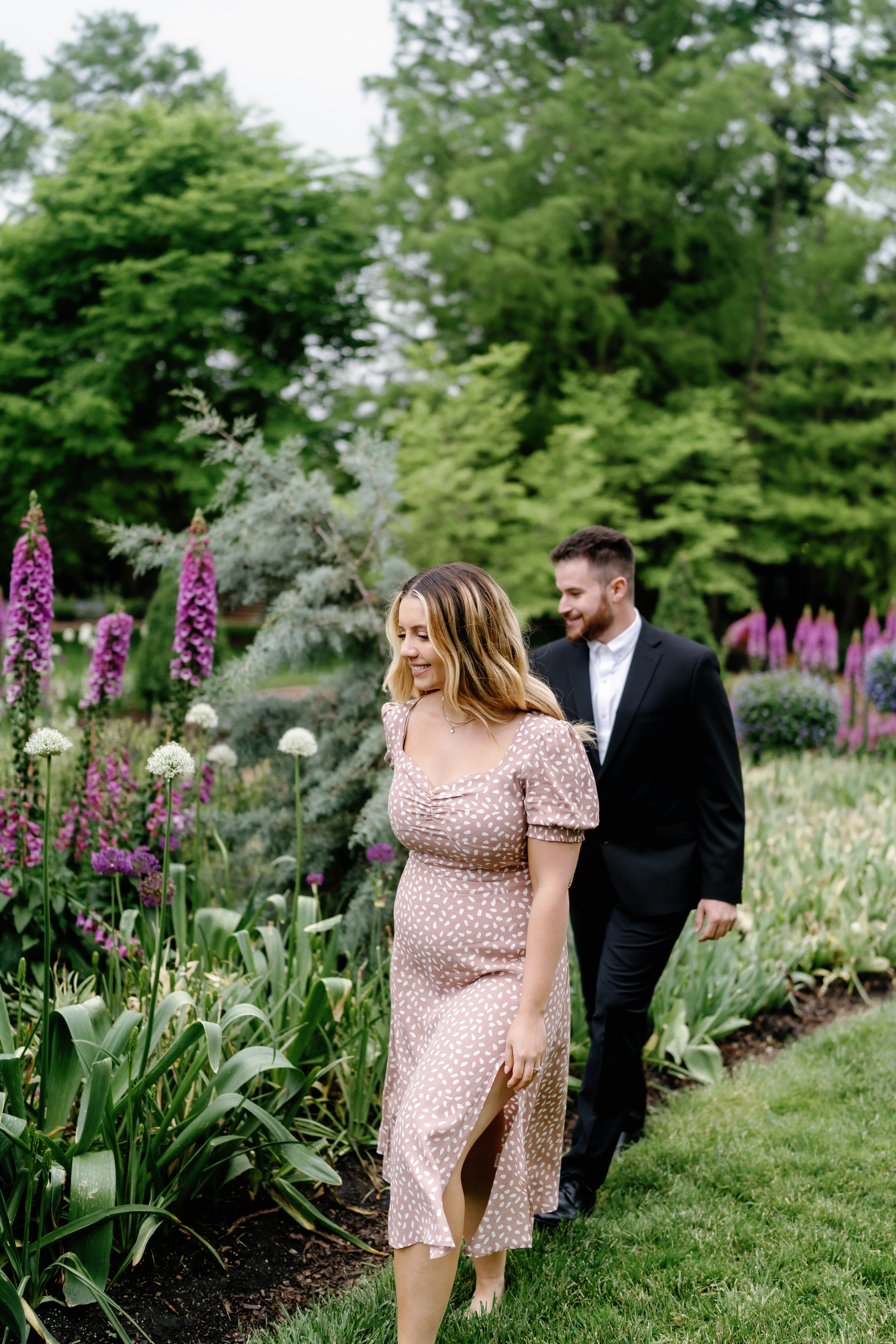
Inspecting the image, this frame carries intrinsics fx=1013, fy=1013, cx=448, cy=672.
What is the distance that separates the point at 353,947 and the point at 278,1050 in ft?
4.20

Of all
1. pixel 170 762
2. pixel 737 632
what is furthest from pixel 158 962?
pixel 737 632

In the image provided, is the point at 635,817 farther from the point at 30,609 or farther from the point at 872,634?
the point at 872,634

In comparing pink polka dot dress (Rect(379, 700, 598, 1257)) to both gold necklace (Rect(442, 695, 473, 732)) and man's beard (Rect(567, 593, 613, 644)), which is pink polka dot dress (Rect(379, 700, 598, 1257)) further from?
man's beard (Rect(567, 593, 613, 644))

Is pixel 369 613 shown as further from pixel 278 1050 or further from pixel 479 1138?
pixel 479 1138

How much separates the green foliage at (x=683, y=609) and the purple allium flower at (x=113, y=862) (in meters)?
9.32

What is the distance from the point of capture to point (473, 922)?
7.63ft

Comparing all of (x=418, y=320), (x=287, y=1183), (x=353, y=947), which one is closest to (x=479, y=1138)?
(x=287, y=1183)

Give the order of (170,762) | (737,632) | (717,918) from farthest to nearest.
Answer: (737,632) → (717,918) → (170,762)

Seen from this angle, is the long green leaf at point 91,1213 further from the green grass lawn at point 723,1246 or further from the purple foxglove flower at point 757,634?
the purple foxglove flower at point 757,634

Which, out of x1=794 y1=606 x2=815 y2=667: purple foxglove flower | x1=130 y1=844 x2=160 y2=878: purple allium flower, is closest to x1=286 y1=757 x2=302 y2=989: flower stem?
x1=130 y1=844 x2=160 y2=878: purple allium flower

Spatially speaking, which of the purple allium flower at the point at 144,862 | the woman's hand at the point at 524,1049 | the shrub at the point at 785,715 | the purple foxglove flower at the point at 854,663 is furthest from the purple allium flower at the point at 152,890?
the purple foxglove flower at the point at 854,663

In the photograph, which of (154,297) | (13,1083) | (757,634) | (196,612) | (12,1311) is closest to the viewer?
(12,1311)

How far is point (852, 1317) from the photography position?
252cm

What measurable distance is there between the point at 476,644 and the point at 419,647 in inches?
5.6
